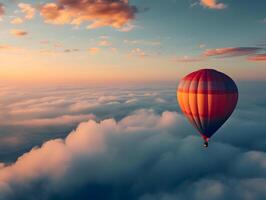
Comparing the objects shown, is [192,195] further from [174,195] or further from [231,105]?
[231,105]

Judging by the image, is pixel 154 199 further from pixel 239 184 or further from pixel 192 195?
pixel 239 184

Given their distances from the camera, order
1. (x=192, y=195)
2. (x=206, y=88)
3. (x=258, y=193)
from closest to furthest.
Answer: (x=206, y=88) → (x=258, y=193) → (x=192, y=195)

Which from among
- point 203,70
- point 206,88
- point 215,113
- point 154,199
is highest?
point 203,70

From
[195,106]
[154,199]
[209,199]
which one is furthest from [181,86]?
[154,199]

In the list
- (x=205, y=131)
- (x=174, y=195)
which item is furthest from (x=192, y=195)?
(x=205, y=131)

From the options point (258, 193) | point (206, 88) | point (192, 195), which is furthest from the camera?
point (192, 195)

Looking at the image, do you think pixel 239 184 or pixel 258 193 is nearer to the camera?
pixel 258 193

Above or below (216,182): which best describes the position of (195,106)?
above
